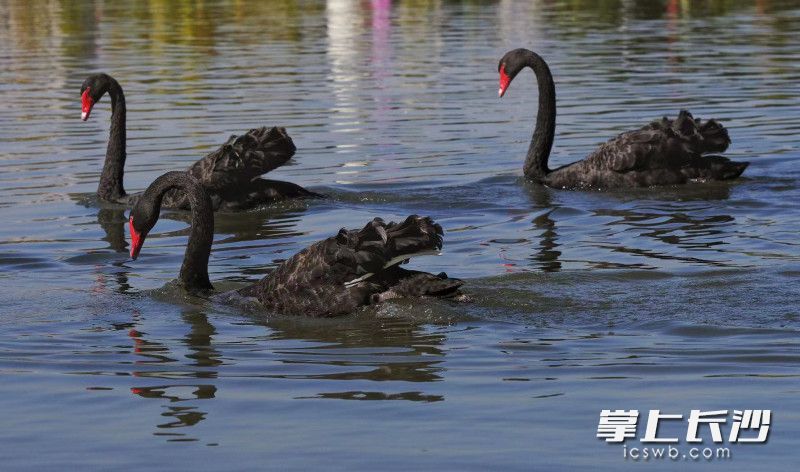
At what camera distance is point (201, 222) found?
902 cm

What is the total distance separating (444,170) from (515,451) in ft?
27.0

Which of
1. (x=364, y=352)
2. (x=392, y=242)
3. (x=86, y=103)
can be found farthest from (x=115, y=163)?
(x=364, y=352)

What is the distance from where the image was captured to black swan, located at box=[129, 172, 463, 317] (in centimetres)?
786

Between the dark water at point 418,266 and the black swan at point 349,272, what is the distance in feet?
0.34

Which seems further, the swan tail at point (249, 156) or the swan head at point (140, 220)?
the swan tail at point (249, 156)

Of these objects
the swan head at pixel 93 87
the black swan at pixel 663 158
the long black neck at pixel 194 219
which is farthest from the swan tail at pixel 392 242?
the swan head at pixel 93 87

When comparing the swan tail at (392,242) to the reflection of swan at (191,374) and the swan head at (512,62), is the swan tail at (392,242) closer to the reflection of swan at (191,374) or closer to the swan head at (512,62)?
the reflection of swan at (191,374)

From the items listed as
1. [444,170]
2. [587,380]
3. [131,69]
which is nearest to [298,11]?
[131,69]

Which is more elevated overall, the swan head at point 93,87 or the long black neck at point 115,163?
the swan head at point 93,87

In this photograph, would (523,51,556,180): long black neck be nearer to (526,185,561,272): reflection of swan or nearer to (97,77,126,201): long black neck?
(526,185,561,272): reflection of swan

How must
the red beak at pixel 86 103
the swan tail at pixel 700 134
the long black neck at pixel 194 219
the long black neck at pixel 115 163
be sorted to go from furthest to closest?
the red beak at pixel 86 103
the long black neck at pixel 115 163
the swan tail at pixel 700 134
the long black neck at pixel 194 219

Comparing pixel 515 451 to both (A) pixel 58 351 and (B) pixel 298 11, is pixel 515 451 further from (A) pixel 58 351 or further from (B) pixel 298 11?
(B) pixel 298 11

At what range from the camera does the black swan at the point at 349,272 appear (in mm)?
7855

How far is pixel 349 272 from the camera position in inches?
322
